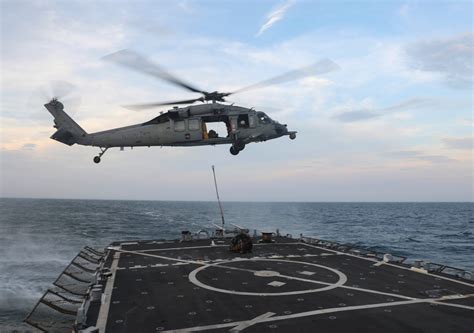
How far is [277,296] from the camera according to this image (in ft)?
67.6

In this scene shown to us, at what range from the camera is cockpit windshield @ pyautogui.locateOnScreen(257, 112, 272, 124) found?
2968 centimetres

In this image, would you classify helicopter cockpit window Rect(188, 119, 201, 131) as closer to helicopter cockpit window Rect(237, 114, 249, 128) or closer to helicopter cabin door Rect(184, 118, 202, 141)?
helicopter cabin door Rect(184, 118, 202, 141)

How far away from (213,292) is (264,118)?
46.1 feet

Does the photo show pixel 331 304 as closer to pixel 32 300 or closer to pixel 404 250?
pixel 32 300

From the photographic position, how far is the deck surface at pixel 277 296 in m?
16.5

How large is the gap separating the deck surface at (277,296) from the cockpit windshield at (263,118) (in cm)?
1090

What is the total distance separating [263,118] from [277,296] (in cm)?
1410

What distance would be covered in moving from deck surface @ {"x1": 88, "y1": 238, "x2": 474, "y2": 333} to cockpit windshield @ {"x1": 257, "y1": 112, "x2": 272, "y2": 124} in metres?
10.9

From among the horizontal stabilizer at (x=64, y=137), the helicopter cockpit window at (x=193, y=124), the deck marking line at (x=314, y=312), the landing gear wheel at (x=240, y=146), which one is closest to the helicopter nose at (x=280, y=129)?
the landing gear wheel at (x=240, y=146)

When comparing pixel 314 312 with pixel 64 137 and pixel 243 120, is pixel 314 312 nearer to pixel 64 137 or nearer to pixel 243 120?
pixel 243 120

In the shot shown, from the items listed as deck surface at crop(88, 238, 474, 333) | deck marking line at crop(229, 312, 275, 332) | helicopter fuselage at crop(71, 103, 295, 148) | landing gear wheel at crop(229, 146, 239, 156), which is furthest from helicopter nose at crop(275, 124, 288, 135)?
deck marking line at crop(229, 312, 275, 332)

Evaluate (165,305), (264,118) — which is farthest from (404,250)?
(165,305)

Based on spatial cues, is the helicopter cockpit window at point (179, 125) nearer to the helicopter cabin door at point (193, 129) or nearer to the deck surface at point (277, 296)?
the helicopter cabin door at point (193, 129)

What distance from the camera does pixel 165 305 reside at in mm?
19156
